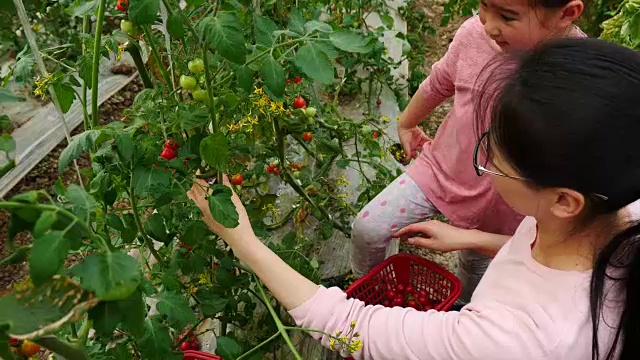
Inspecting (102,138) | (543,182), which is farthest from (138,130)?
(543,182)

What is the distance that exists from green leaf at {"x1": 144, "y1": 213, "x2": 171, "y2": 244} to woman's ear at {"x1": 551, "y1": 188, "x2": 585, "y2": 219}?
26.0 inches

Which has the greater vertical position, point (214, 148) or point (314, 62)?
point (314, 62)

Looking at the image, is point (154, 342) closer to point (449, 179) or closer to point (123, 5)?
point (123, 5)

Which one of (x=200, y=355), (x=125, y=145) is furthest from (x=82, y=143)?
(x=200, y=355)

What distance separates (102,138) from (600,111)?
28.8 inches

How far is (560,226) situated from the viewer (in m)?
0.95

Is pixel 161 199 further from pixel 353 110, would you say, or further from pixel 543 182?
pixel 353 110

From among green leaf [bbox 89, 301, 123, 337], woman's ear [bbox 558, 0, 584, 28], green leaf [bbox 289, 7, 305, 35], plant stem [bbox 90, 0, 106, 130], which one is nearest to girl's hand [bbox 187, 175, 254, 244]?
plant stem [bbox 90, 0, 106, 130]

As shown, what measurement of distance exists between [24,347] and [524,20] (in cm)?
108

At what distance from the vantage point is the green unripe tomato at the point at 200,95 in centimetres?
97

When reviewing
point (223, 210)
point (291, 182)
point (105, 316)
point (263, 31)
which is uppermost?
point (263, 31)

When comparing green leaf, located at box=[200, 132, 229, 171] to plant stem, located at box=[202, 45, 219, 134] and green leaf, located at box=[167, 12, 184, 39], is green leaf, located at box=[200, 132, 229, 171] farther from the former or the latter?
green leaf, located at box=[167, 12, 184, 39]

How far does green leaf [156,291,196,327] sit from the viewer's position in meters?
0.95

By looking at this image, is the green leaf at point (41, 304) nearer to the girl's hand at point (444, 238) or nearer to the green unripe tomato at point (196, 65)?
the green unripe tomato at point (196, 65)
